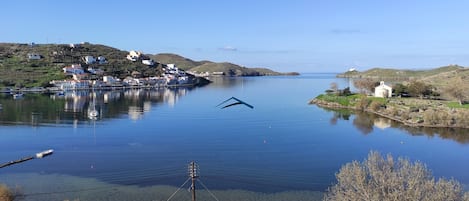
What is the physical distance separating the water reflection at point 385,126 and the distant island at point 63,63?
46.1m

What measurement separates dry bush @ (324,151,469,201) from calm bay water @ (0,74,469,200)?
385cm

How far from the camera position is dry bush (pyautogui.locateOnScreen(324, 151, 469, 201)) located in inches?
349

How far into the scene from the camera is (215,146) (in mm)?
20359

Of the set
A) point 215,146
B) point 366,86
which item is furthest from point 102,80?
point 215,146

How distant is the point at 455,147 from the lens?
21.4 meters

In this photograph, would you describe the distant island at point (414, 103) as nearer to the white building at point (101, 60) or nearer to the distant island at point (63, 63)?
the distant island at point (63, 63)

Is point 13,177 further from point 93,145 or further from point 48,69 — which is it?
point 48,69

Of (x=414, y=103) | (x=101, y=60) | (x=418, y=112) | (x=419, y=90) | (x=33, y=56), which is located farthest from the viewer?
(x=101, y=60)

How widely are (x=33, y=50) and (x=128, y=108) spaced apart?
5387 centimetres

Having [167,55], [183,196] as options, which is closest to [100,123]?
[183,196]

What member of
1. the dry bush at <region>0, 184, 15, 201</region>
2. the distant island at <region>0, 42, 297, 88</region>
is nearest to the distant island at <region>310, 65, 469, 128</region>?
the dry bush at <region>0, 184, 15, 201</region>

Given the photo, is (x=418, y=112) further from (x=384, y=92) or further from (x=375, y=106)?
(x=384, y=92)

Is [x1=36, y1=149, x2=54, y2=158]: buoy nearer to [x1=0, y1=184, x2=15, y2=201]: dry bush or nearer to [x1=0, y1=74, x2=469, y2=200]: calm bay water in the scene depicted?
[x1=0, y1=74, x2=469, y2=200]: calm bay water

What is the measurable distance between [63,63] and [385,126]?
6349cm
